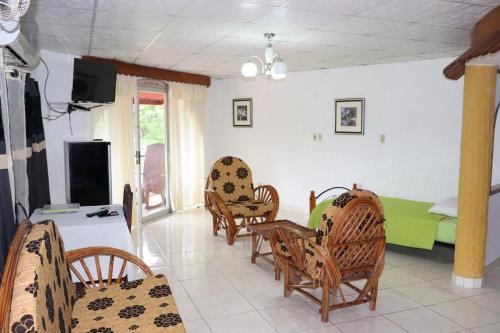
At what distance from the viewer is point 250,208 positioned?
5391mm

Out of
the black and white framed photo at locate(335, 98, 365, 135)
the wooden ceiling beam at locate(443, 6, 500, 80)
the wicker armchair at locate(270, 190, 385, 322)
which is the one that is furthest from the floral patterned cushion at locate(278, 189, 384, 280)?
the black and white framed photo at locate(335, 98, 365, 135)

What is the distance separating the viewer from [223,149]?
318 inches

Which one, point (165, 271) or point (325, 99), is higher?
point (325, 99)

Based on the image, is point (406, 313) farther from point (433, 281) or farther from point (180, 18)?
point (180, 18)

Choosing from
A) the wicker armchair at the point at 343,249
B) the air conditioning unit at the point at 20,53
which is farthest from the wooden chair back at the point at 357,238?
the air conditioning unit at the point at 20,53

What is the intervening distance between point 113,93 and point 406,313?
3.74 m

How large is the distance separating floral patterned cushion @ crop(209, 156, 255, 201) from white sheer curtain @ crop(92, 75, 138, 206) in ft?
3.96

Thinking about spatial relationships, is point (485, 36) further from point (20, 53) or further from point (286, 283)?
point (20, 53)

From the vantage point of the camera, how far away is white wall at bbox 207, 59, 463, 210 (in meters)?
5.53

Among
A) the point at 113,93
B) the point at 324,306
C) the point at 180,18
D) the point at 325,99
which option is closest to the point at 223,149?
the point at 325,99

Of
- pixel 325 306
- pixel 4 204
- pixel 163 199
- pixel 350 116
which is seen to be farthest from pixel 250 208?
pixel 4 204

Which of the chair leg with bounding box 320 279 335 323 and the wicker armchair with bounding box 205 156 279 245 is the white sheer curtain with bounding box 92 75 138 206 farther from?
the chair leg with bounding box 320 279 335 323

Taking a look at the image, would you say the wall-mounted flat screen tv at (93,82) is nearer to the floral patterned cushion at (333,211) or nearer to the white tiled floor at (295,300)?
the white tiled floor at (295,300)

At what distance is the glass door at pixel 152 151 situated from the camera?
21.5ft
